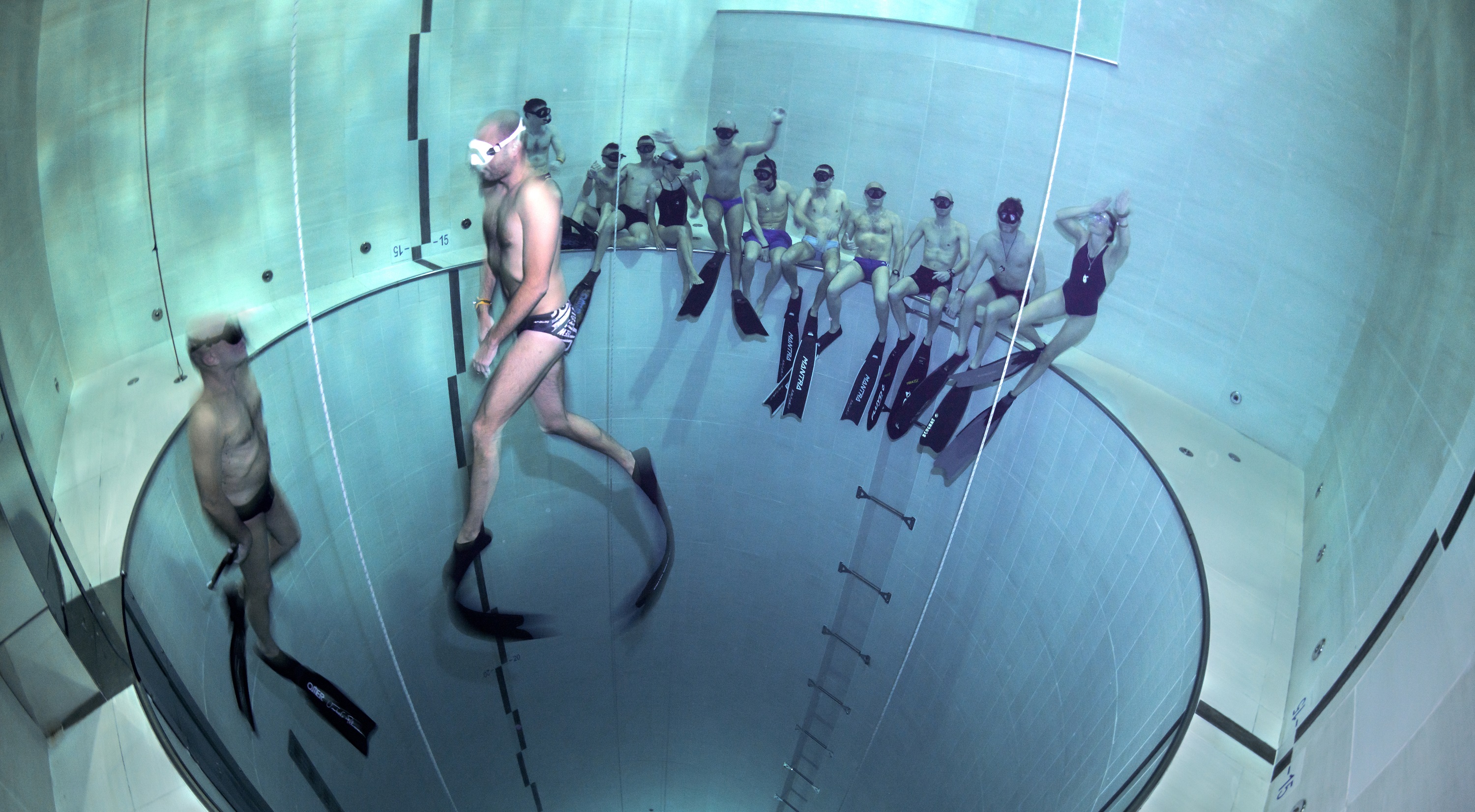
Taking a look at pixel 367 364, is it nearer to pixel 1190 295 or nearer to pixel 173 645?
pixel 173 645

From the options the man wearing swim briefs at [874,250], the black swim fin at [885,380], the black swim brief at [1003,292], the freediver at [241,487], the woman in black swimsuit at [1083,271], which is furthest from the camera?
the black swim fin at [885,380]

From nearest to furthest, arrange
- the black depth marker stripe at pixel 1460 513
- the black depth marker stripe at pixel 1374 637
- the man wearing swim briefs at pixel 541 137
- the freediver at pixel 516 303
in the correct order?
1. the black depth marker stripe at pixel 1460 513
2. the black depth marker stripe at pixel 1374 637
3. the freediver at pixel 516 303
4. the man wearing swim briefs at pixel 541 137

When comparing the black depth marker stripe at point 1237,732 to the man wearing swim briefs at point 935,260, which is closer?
the black depth marker stripe at point 1237,732

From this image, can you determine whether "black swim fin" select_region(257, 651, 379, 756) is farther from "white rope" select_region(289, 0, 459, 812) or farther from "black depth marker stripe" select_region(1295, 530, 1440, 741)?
"black depth marker stripe" select_region(1295, 530, 1440, 741)

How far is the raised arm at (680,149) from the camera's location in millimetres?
5328

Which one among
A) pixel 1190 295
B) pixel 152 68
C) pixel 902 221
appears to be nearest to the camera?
pixel 152 68

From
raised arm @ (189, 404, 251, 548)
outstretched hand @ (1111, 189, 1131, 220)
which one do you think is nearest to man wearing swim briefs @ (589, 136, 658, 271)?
raised arm @ (189, 404, 251, 548)

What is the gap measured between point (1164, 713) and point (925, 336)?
9.43 ft

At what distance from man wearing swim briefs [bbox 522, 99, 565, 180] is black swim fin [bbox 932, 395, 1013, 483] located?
317 centimetres

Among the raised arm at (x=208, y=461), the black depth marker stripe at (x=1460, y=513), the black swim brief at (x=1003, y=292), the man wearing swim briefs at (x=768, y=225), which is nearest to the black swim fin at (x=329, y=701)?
the raised arm at (x=208, y=461)

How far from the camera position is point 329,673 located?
4824 millimetres

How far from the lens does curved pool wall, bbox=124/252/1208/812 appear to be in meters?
3.78

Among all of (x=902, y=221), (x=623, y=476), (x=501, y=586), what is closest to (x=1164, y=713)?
(x=902, y=221)

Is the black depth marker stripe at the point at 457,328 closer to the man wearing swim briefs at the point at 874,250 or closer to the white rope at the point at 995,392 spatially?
the man wearing swim briefs at the point at 874,250
